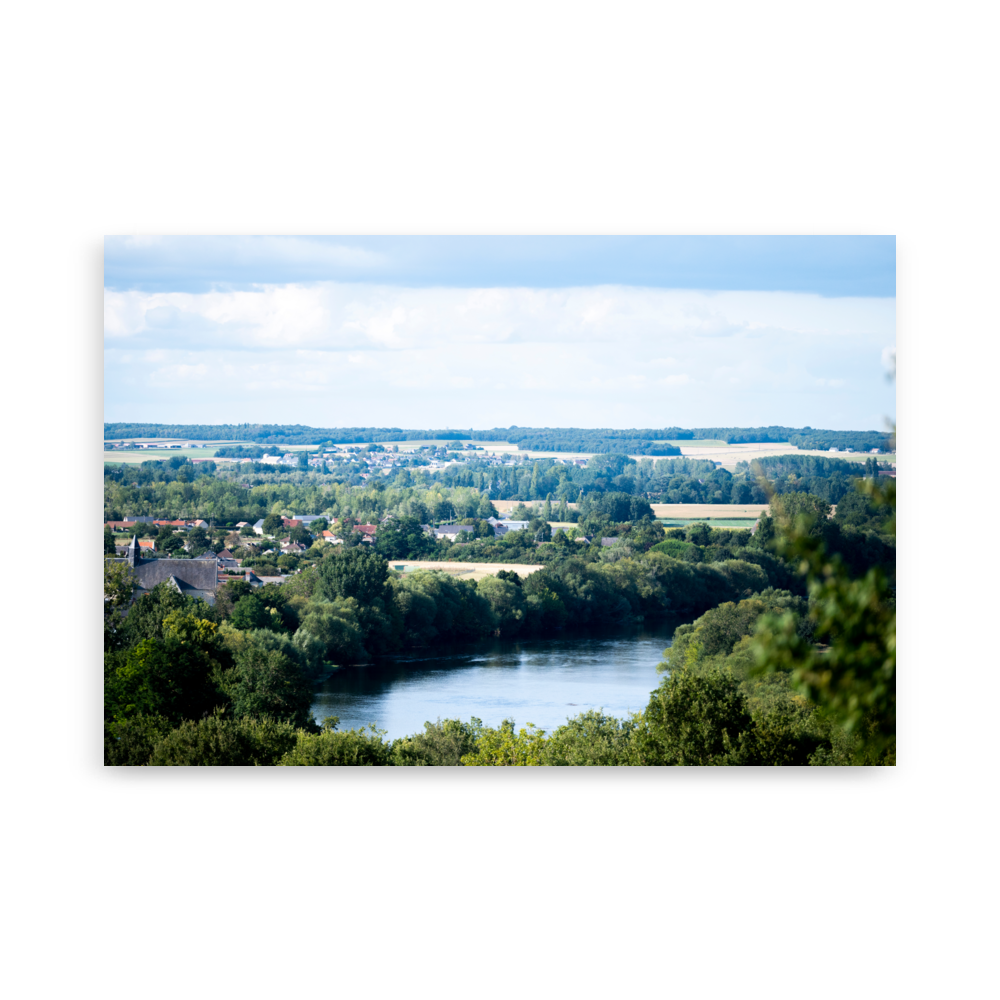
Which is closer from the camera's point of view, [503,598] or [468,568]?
[468,568]

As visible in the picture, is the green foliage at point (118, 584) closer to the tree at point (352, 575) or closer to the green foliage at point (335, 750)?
the tree at point (352, 575)

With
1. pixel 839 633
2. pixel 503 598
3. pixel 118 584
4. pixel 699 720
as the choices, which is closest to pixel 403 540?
pixel 503 598

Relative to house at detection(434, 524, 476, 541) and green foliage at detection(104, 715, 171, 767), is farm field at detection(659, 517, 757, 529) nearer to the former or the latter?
house at detection(434, 524, 476, 541)

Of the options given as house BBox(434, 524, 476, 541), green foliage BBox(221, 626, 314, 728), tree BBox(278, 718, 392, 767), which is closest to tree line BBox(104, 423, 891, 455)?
house BBox(434, 524, 476, 541)

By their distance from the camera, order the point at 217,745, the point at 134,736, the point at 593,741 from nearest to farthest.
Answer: the point at 217,745 → the point at 134,736 → the point at 593,741

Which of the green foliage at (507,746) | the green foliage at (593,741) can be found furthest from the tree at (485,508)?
the green foliage at (593,741)

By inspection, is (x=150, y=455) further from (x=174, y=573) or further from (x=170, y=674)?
(x=170, y=674)
